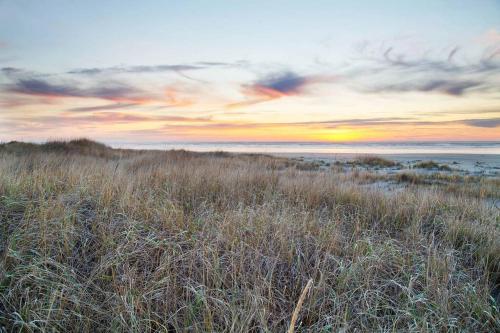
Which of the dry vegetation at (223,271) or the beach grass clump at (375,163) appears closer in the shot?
the dry vegetation at (223,271)

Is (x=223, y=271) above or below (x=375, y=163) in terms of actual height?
below

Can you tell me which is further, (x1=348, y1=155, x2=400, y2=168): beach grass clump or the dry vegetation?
(x1=348, y1=155, x2=400, y2=168): beach grass clump

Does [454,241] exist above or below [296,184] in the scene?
below

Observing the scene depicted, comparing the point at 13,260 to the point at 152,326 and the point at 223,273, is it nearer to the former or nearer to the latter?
the point at 152,326

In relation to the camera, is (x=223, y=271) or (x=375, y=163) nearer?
(x=223, y=271)

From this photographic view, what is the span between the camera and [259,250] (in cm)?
348

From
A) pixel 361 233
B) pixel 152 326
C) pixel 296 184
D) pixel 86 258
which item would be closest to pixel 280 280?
pixel 152 326

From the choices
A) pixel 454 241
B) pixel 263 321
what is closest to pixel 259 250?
pixel 263 321

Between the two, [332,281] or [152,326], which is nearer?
[152,326]

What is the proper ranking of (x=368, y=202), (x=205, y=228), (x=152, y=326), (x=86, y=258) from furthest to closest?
1. (x=368, y=202)
2. (x=205, y=228)
3. (x=86, y=258)
4. (x=152, y=326)

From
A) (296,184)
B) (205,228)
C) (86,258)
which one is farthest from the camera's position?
(296,184)

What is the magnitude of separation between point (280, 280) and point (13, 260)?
8.99 feet

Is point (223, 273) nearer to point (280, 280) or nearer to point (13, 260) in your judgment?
point (280, 280)

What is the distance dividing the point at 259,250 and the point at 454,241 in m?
2.90
